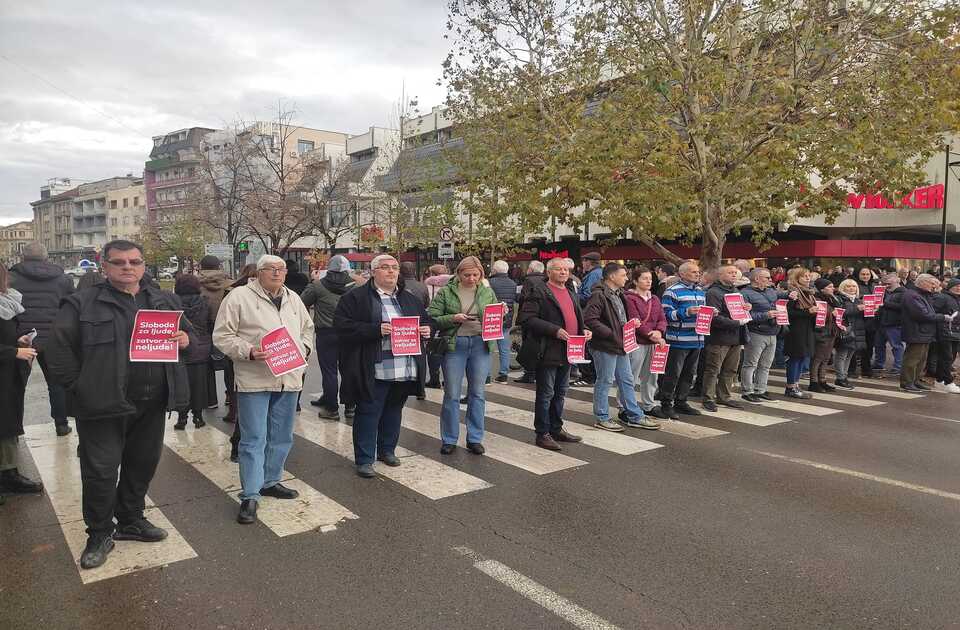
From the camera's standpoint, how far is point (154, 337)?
4145 mm

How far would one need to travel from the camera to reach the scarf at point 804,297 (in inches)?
392

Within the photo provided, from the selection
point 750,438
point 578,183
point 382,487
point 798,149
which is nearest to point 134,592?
point 382,487

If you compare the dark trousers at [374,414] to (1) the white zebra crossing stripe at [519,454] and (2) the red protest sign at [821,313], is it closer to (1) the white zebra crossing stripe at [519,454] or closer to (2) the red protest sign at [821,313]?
(1) the white zebra crossing stripe at [519,454]

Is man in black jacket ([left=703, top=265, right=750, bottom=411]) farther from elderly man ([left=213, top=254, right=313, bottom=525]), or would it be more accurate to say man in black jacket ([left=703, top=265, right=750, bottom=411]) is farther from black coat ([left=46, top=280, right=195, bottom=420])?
black coat ([left=46, top=280, right=195, bottom=420])

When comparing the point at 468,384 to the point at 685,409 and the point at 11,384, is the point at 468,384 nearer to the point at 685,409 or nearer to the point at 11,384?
the point at 685,409

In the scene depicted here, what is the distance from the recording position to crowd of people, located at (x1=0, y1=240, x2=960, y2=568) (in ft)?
13.4

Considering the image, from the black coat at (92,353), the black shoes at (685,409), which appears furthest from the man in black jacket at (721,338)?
the black coat at (92,353)

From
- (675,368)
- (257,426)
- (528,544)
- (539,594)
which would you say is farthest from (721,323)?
(257,426)

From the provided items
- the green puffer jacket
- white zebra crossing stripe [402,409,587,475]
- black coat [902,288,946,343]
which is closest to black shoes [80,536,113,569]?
the green puffer jacket

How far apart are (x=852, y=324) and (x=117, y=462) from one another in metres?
11.2

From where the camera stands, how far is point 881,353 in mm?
12867

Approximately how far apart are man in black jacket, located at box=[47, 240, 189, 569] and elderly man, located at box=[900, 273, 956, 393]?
10.9 meters

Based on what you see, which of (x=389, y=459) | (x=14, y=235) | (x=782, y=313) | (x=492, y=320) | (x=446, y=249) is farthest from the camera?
(x=14, y=235)

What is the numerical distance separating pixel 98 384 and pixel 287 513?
1.69 m
